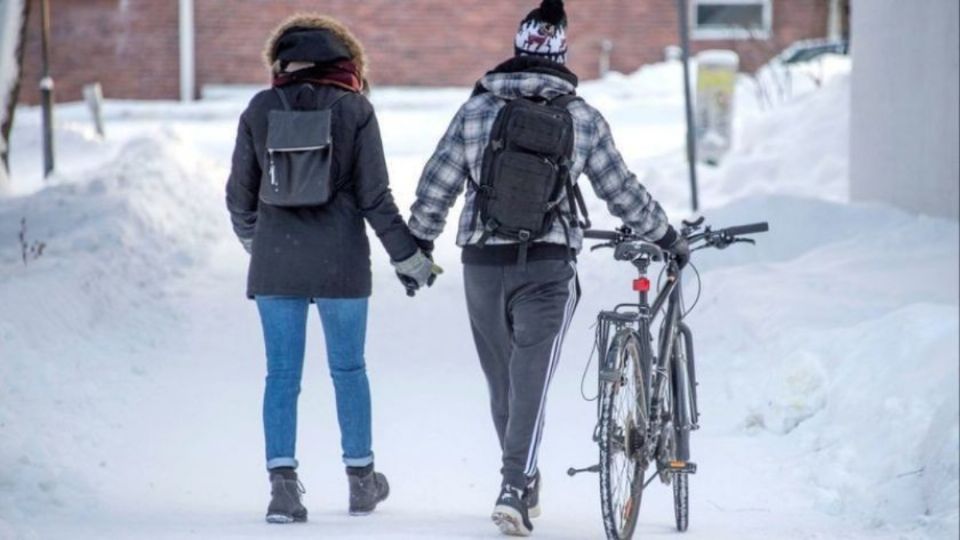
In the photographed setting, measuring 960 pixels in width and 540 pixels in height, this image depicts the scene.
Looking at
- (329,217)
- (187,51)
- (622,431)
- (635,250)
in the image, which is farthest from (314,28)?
(187,51)

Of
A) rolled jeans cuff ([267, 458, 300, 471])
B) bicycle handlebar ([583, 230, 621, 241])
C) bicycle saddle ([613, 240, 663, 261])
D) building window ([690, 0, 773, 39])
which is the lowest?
rolled jeans cuff ([267, 458, 300, 471])

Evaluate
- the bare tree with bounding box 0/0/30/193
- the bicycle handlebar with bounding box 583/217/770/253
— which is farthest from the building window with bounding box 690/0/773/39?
the bicycle handlebar with bounding box 583/217/770/253

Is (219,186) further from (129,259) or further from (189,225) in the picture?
(129,259)

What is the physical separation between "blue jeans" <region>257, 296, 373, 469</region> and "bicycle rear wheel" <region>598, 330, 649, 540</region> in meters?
0.97

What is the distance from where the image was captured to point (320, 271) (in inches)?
278

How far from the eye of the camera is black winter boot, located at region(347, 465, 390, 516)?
24.3 ft

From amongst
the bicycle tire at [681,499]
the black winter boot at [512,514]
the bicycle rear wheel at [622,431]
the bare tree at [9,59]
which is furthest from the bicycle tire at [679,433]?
the bare tree at [9,59]

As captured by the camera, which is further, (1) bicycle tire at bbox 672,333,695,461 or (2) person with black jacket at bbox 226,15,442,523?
(1) bicycle tire at bbox 672,333,695,461

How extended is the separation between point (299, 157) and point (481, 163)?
62 centimetres

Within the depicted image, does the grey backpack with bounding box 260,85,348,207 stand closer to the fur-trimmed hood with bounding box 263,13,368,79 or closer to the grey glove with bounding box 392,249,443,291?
the fur-trimmed hood with bounding box 263,13,368,79

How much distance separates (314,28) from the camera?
7.09m

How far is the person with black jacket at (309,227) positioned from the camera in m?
7.05

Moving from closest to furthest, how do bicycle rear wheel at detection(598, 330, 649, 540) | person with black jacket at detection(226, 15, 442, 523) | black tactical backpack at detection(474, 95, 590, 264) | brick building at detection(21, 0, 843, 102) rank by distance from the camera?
bicycle rear wheel at detection(598, 330, 649, 540)
black tactical backpack at detection(474, 95, 590, 264)
person with black jacket at detection(226, 15, 442, 523)
brick building at detection(21, 0, 843, 102)

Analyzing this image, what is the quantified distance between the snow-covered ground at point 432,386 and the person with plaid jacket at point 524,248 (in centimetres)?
38
